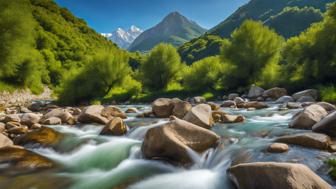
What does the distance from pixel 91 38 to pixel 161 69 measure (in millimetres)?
101236

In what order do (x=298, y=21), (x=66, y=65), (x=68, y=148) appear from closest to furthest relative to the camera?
1. (x=68, y=148)
2. (x=66, y=65)
3. (x=298, y=21)

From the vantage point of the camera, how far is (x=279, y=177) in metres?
5.31

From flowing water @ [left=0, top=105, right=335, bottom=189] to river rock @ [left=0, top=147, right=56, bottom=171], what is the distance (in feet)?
1.53

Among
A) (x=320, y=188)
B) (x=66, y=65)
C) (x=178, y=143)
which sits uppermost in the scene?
(x=66, y=65)

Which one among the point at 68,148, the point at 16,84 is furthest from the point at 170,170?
the point at 16,84

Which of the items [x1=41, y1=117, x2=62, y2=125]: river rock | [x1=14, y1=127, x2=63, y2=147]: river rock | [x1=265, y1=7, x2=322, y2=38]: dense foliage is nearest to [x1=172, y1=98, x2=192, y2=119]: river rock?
[x1=14, y1=127, x2=63, y2=147]: river rock

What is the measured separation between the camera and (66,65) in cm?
8631

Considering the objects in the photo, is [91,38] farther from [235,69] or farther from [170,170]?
[170,170]

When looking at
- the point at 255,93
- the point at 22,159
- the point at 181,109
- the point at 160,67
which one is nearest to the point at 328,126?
the point at 181,109

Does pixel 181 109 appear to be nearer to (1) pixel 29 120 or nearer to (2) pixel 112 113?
(2) pixel 112 113

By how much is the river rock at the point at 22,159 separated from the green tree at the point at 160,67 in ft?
117

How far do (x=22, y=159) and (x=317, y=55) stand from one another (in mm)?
29172

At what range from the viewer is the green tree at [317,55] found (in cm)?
2672

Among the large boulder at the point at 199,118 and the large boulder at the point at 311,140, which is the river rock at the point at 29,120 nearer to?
the large boulder at the point at 199,118
